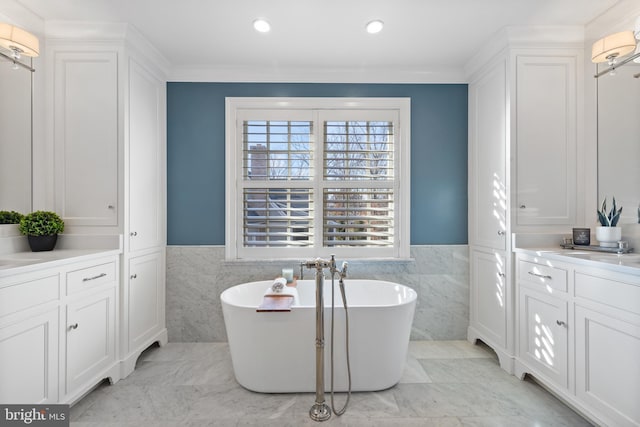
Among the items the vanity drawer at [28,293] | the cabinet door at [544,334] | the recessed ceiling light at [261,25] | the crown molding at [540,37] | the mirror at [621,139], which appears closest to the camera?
the vanity drawer at [28,293]

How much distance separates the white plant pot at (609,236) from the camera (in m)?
2.07

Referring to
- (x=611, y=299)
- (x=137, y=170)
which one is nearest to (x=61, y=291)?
(x=137, y=170)

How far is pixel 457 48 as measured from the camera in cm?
263

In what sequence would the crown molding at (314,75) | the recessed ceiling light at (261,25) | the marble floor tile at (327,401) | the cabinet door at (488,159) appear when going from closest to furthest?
the marble floor tile at (327,401)
the recessed ceiling light at (261,25)
the cabinet door at (488,159)
the crown molding at (314,75)

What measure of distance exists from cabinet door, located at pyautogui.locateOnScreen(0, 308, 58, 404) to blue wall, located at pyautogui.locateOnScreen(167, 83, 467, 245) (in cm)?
130

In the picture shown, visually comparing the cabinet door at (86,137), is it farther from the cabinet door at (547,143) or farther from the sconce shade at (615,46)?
the sconce shade at (615,46)

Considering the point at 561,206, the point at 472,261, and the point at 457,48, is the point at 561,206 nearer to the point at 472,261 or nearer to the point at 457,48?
the point at 472,261

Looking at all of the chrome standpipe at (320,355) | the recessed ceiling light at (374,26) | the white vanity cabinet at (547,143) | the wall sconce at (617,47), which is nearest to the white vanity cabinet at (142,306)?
the chrome standpipe at (320,355)

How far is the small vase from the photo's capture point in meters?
2.12

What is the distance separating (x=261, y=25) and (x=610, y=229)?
269cm

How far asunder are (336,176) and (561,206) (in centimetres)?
177

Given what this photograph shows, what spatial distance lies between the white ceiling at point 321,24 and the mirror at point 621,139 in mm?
506

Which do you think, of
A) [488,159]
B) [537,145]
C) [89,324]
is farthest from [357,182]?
[89,324]

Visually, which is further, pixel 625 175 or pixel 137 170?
pixel 137 170
